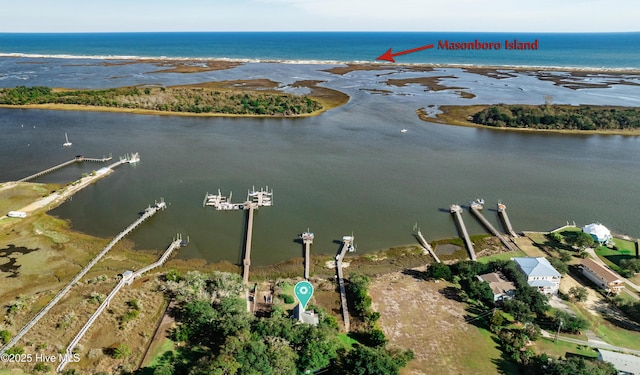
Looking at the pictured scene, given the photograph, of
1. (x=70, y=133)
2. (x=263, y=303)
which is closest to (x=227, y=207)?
(x=263, y=303)

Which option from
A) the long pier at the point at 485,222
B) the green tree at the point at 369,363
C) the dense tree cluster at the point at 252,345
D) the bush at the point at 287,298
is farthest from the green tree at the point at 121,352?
the long pier at the point at 485,222

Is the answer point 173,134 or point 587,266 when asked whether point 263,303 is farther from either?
point 173,134

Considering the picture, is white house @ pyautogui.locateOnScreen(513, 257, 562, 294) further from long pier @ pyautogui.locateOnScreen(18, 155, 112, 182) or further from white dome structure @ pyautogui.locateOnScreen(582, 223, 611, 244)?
long pier @ pyautogui.locateOnScreen(18, 155, 112, 182)

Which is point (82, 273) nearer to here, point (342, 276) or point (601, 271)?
point (342, 276)

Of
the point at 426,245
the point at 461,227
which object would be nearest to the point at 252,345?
the point at 426,245

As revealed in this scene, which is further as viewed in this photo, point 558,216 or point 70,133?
point 70,133

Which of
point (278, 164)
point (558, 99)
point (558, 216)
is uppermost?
point (558, 99)
